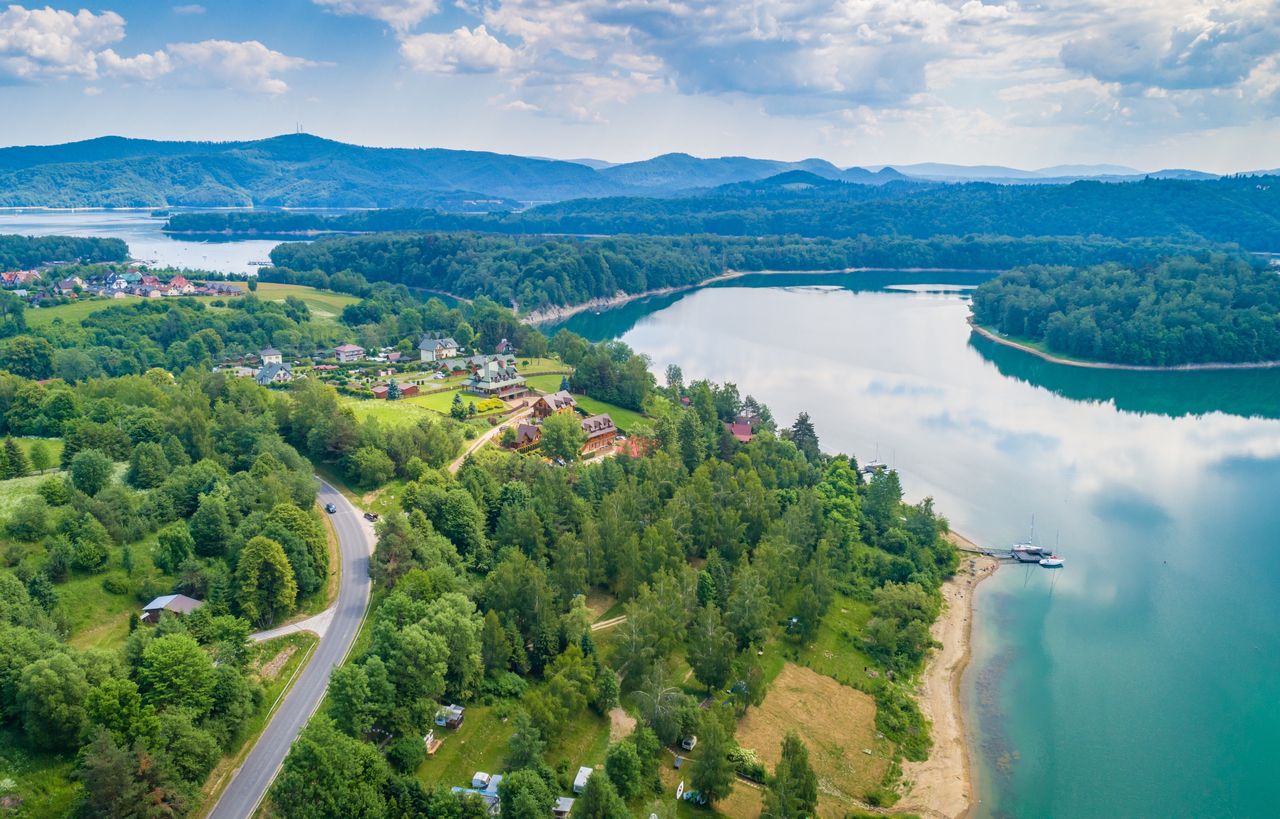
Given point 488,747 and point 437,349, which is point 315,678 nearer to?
point 488,747

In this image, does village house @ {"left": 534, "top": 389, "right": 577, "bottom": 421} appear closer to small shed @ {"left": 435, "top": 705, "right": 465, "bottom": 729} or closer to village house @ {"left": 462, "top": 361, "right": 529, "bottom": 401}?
village house @ {"left": 462, "top": 361, "right": 529, "bottom": 401}

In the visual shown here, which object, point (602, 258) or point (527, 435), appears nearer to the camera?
point (527, 435)

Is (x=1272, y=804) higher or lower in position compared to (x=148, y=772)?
lower

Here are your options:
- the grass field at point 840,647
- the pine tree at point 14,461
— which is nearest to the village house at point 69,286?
the pine tree at point 14,461

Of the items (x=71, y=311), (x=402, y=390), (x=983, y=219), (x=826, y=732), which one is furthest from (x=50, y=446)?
(x=983, y=219)

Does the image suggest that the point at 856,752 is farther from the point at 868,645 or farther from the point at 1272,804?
the point at 1272,804

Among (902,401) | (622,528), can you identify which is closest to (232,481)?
(622,528)

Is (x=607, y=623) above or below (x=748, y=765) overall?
above
